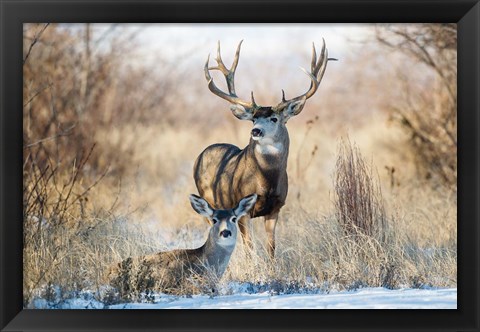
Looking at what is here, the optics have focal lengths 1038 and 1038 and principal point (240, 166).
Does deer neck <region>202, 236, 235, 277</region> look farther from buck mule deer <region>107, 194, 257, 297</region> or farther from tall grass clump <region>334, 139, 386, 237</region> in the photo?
tall grass clump <region>334, 139, 386, 237</region>

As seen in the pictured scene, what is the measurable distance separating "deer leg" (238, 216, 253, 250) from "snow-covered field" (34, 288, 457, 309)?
2.93 feet

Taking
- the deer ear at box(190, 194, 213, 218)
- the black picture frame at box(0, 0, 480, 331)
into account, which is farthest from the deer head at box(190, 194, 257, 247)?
the black picture frame at box(0, 0, 480, 331)

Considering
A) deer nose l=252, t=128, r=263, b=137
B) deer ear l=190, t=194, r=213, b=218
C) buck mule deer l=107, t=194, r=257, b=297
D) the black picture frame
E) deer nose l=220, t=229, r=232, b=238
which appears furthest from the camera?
deer nose l=252, t=128, r=263, b=137

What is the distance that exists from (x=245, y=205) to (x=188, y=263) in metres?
0.73

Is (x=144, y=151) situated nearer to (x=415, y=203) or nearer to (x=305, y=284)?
(x=415, y=203)

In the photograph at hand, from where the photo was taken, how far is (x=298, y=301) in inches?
325

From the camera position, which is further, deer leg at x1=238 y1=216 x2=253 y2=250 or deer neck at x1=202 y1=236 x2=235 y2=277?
deer leg at x1=238 y1=216 x2=253 y2=250

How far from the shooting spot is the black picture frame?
6.98 m

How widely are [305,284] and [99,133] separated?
9789mm
